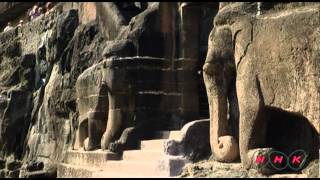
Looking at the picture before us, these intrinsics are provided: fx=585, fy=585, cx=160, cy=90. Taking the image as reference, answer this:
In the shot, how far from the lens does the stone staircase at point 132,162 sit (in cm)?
716

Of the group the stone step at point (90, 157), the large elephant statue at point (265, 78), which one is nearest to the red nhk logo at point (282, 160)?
the large elephant statue at point (265, 78)

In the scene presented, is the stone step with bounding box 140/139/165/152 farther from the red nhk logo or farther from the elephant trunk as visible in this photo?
the red nhk logo

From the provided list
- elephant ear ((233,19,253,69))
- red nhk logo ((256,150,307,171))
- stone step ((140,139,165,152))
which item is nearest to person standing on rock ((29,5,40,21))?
stone step ((140,139,165,152))

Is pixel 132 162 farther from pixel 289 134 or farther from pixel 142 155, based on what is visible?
pixel 289 134

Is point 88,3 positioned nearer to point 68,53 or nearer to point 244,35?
point 68,53

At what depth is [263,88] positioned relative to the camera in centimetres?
604

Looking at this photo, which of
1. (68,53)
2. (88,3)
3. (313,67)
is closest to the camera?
(313,67)

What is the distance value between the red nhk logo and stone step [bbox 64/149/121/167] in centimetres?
343

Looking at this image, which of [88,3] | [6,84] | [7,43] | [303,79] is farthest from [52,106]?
[303,79]

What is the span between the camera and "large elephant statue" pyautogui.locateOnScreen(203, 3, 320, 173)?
5.60 m

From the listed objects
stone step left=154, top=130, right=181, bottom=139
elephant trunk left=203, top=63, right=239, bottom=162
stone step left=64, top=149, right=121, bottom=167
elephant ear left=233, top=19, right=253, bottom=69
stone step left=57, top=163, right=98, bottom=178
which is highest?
elephant ear left=233, top=19, right=253, bottom=69

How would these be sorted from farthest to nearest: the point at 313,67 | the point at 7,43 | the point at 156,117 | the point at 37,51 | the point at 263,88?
the point at 7,43 < the point at 37,51 < the point at 156,117 < the point at 263,88 < the point at 313,67

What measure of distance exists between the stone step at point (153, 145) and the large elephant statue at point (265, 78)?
4.53 feet

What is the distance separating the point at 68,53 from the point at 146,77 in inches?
169
